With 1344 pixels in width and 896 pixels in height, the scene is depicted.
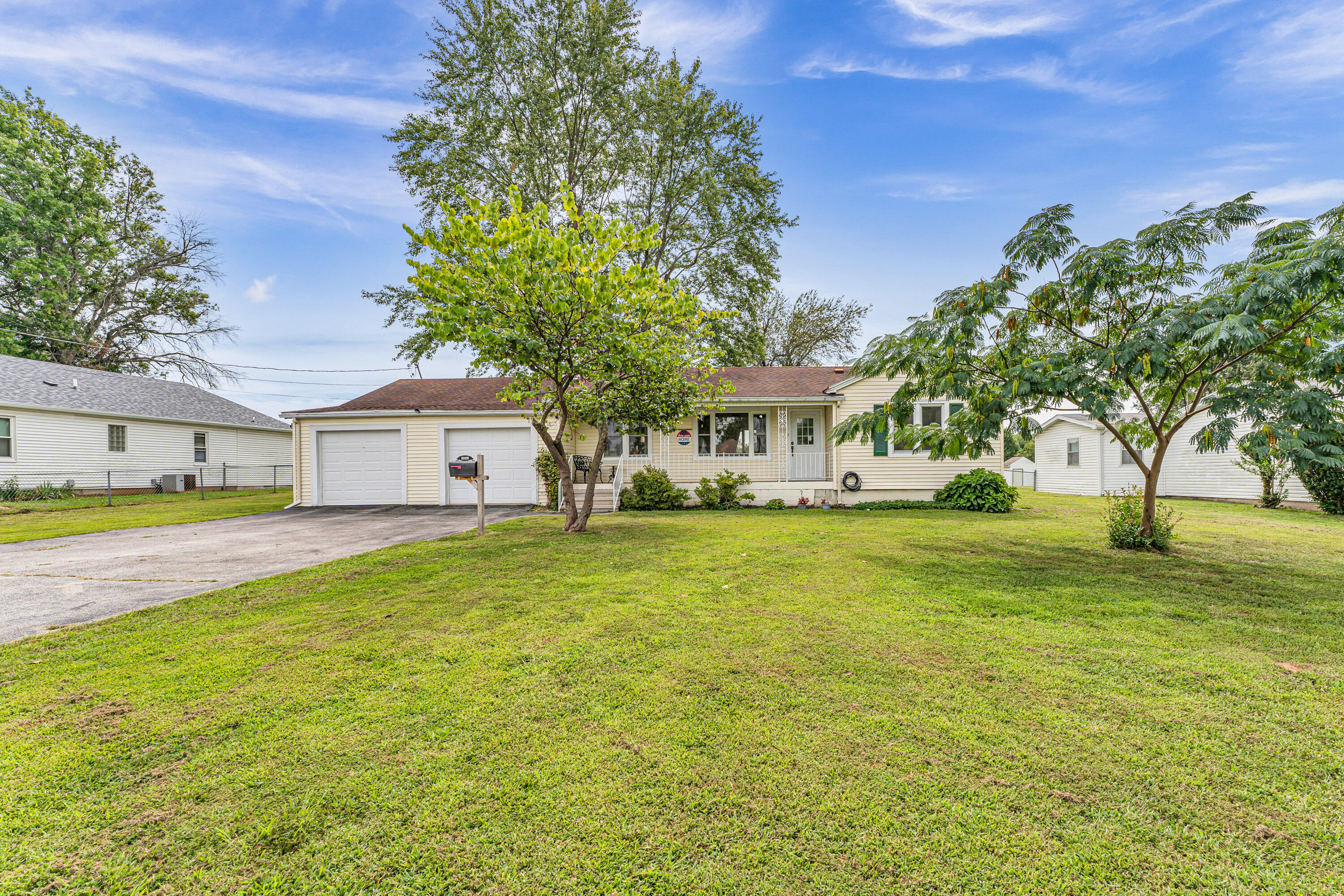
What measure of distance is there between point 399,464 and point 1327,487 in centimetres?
2307

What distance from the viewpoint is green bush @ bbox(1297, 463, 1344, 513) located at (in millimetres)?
12156

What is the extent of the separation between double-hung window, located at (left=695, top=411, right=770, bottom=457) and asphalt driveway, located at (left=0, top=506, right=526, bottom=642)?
6.51m

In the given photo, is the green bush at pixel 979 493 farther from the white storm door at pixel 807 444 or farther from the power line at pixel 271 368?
the power line at pixel 271 368

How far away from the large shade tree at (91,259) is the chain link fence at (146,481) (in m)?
6.64

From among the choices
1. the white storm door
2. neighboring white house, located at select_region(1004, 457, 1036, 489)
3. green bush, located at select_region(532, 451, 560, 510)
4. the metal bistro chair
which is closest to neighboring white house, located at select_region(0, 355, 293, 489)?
green bush, located at select_region(532, 451, 560, 510)

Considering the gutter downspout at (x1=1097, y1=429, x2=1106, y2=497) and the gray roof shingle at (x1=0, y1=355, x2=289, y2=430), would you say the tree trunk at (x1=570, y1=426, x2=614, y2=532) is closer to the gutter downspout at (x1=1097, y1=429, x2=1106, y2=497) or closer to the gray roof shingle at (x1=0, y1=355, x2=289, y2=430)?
the gutter downspout at (x1=1097, y1=429, x2=1106, y2=497)

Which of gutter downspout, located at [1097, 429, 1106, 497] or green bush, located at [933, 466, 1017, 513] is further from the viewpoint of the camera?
gutter downspout, located at [1097, 429, 1106, 497]

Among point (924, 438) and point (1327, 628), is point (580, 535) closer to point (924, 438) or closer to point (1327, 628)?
point (924, 438)

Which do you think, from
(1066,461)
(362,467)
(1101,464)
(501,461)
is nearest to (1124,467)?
(1101,464)

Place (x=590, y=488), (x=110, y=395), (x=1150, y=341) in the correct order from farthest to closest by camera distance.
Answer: (x=110, y=395), (x=590, y=488), (x=1150, y=341)

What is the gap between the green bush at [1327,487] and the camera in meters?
12.2

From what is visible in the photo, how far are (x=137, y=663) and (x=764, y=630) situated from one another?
4110 millimetres

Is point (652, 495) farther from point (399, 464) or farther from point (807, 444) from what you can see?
point (399, 464)

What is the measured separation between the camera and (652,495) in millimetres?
13453
